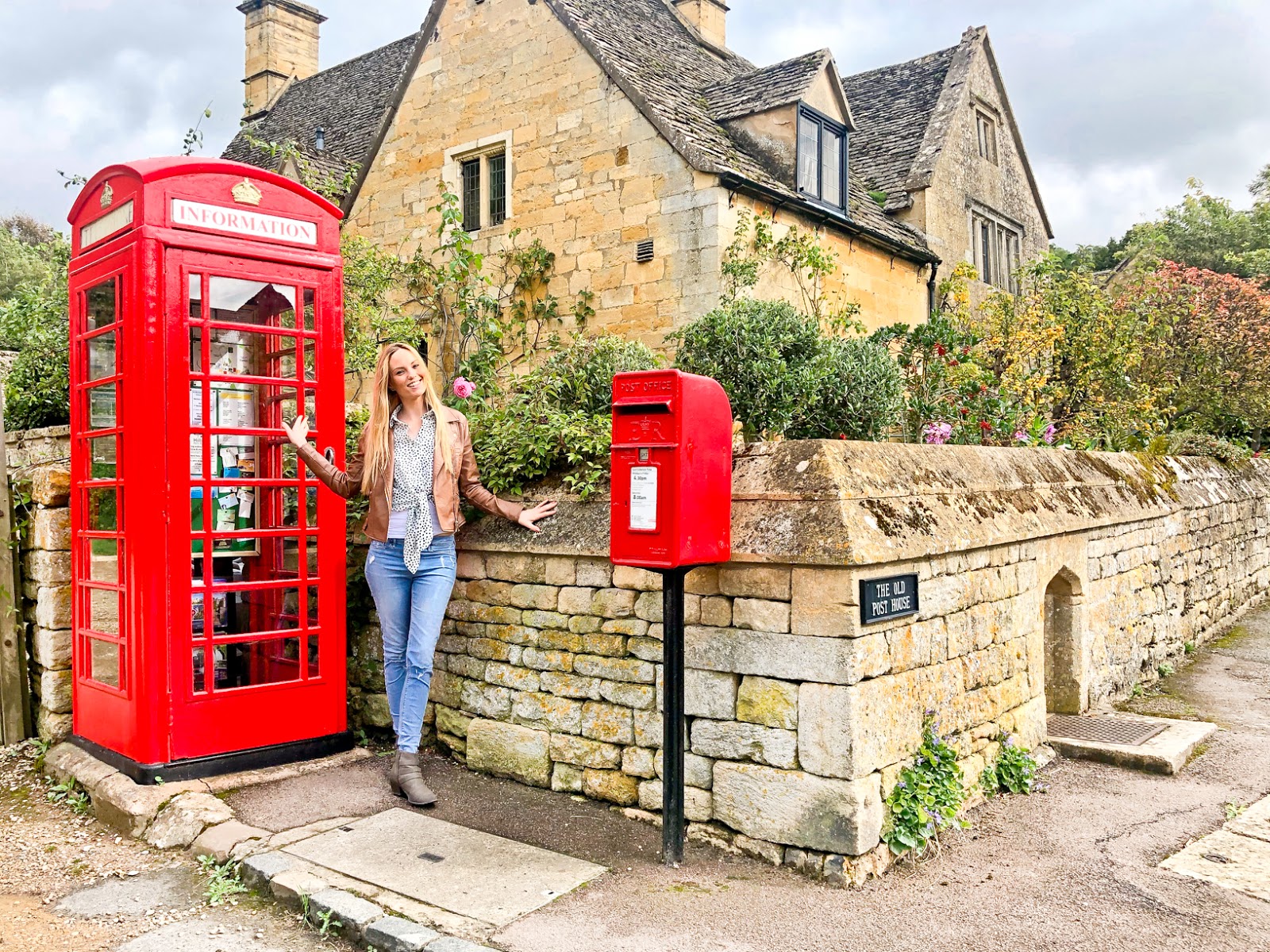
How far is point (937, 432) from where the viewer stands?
7.80 metres

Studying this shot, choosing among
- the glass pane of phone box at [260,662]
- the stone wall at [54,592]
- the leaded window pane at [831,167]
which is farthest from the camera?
the leaded window pane at [831,167]

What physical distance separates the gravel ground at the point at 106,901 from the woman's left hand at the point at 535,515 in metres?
2.06

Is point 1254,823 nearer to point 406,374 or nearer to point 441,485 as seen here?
point 441,485

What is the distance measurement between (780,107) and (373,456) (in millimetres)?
9551

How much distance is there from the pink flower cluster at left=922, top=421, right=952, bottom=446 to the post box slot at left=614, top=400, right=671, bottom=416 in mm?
4230

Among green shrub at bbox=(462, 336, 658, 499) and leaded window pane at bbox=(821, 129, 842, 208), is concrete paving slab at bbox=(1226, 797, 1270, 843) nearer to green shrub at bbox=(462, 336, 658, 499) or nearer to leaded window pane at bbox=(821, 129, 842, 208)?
green shrub at bbox=(462, 336, 658, 499)

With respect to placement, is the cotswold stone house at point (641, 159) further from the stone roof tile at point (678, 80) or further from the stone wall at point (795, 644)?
the stone wall at point (795, 644)

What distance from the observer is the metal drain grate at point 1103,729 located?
6.14 meters

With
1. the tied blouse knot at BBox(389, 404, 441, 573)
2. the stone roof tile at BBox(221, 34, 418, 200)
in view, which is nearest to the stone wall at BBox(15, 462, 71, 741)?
the tied blouse knot at BBox(389, 404, 441, 573)

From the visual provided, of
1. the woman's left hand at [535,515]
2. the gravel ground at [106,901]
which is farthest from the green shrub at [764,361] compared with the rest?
the gravel ground at [106,901]

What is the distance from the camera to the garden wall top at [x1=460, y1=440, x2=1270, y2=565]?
420cm

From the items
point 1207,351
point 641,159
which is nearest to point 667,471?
point 641,159

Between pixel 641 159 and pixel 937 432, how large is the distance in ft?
20.7

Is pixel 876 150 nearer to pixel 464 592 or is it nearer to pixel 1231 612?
pixel 1231 612
